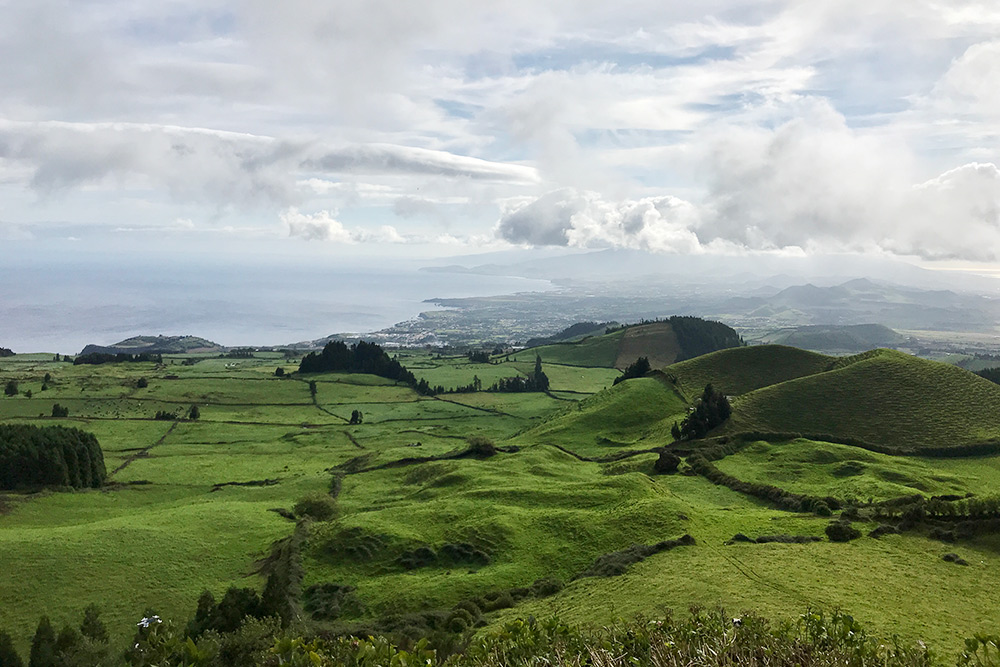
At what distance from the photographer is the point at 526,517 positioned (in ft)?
161

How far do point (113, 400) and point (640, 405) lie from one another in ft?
357

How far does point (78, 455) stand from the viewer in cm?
6856

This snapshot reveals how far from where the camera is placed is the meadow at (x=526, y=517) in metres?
33.4

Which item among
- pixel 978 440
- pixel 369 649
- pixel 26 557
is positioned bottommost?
pixel 978 440

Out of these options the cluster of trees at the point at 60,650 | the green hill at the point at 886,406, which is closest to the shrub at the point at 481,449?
the green hill at the point at 886,406

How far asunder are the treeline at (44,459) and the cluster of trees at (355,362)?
339ft

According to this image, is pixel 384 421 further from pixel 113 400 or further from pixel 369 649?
pixel 369 649

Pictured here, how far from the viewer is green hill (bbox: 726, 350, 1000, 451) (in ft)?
258

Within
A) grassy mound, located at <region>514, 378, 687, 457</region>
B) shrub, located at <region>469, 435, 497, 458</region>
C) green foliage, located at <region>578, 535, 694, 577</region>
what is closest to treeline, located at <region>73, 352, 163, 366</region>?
grassy mound, located at <region>514, 378, 687, 457</region>

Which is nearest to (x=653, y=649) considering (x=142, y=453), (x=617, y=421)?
(x=617, y=421)

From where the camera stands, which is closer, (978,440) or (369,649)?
(369,649)

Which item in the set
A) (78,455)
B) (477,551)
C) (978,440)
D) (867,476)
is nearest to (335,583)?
(477,551)

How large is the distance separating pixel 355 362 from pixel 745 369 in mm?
115280

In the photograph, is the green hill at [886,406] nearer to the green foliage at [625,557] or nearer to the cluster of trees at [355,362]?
the green foliage at [625,557]
